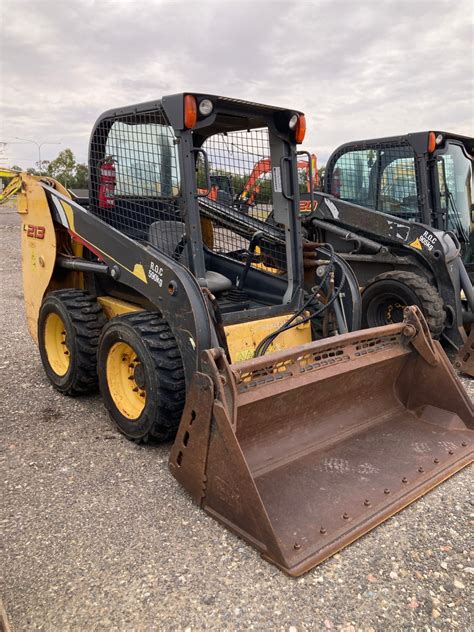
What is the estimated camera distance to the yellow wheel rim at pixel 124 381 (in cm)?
366

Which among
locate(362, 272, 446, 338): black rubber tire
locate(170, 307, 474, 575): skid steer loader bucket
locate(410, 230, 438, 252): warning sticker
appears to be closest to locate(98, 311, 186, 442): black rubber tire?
locate(170, 307, 474, 575): skid steer loader bucket

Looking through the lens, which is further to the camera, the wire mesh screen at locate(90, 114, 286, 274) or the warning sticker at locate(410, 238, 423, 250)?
the warning sticker at locate(410, 238, 423, 250)

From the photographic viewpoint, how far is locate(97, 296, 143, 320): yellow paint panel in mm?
4035

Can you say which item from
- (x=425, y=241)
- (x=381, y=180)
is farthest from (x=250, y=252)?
(x=381, y=180)

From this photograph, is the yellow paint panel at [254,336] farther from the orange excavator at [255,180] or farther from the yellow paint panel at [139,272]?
the orange excavator at [255,180]

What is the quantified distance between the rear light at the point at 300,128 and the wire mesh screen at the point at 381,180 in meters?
2.59

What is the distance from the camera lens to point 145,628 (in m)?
2.10

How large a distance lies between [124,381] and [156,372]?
622 mm

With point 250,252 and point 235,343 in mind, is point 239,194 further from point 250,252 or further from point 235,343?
point 235,343

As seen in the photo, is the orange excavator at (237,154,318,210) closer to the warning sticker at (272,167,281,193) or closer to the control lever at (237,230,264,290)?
the warning sticker at (272,167,281,193)

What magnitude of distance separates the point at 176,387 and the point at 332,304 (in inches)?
55.9

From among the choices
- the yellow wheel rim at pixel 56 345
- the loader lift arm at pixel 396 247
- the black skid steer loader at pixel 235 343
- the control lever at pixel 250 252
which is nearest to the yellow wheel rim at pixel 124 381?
the black skid steer loader at pixel 235 343

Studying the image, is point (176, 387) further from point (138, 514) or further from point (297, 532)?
point (297, 532)

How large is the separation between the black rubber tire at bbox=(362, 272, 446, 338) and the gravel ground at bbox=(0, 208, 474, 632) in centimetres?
229
